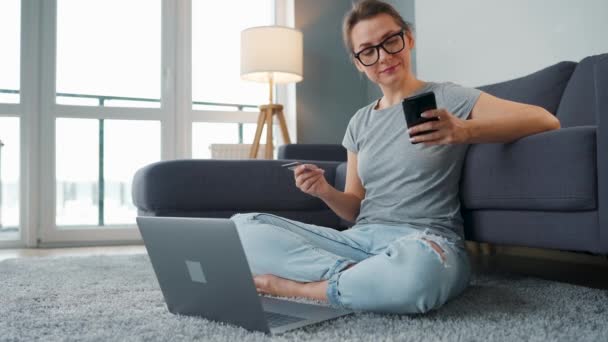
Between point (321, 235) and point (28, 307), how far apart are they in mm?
691

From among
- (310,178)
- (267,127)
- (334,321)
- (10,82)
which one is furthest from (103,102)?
(334,321)

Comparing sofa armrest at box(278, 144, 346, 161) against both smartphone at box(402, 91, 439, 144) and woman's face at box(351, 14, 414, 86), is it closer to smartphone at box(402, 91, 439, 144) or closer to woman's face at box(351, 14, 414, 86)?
woman's face at box(351, 14, 414, 86)

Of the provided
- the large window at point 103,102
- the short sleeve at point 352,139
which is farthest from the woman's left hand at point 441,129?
the large window at point 103,102

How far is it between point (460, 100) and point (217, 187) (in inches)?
43.3

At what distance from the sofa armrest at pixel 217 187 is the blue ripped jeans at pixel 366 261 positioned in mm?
802

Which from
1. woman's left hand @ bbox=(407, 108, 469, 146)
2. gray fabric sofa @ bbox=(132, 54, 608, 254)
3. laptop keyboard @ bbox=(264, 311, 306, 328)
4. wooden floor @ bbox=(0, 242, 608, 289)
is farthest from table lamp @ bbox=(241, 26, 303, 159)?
laptop keyboard @ bbox=(264, 311, 306, 328)

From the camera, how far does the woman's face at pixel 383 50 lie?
1.35m

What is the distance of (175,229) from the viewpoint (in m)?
0.99

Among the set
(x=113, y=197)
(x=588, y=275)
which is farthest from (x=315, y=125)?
(x=588, y=275)

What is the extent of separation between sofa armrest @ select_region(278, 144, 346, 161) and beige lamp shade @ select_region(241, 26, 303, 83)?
600 millimetres

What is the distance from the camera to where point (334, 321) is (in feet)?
3.39

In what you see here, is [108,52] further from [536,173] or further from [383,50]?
[536,173]

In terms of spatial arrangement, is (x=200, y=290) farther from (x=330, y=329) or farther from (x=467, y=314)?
(x=467, y=314)

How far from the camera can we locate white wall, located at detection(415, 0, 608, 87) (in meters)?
2.19
